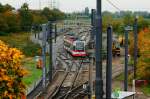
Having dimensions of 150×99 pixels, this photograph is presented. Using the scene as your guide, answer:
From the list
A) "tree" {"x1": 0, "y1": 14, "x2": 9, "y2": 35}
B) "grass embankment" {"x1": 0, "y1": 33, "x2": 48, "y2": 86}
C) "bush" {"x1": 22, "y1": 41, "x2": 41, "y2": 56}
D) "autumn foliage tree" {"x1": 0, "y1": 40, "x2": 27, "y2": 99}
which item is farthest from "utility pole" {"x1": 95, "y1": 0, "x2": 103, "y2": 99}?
"tree" {"x1": 0, "y1": 14, "x2": 9, "y2": 35}

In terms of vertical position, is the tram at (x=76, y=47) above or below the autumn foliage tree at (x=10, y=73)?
below

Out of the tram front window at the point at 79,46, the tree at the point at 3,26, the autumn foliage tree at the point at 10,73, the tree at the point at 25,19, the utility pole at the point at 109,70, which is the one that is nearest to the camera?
the utility pole at the point at 109,70

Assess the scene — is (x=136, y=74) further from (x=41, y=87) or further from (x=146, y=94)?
(x=41, y=87)

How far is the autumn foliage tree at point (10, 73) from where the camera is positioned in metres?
17.6

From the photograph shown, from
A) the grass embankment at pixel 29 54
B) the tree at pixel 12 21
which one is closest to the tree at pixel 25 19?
the tree at pixel 12 21

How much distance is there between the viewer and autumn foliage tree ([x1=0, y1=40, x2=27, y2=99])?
1756cm

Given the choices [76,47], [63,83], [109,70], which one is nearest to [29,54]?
[76,47]

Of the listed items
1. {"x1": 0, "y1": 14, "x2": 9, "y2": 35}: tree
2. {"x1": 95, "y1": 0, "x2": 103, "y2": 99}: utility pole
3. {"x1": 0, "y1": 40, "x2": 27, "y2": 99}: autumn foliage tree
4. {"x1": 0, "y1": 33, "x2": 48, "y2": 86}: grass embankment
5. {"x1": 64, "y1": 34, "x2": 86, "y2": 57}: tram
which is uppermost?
{"x1": 95, "y1": 0, "x2": 103, "y2": 99}: utility pole

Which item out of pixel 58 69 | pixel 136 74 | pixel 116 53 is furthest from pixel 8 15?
pixel 136 74

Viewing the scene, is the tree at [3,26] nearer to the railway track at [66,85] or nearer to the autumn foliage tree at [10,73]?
the railway track at [66,85]

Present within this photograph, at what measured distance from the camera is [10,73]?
1798 cm

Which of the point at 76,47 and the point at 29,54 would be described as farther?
the point at 29,54

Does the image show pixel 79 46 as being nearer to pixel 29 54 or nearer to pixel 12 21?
pixel 29 54

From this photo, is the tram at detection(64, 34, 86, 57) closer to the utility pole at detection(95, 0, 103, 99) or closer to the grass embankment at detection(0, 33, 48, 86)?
the grass embankment at detection(0, 33, 48, 86)
